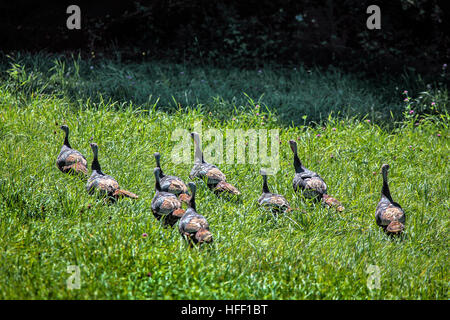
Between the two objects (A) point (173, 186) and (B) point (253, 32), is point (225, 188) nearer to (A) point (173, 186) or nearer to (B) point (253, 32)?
(A) point (173, 186)

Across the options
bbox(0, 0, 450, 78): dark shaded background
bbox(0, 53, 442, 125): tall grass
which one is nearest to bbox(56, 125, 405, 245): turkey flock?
bbox(0, 53, 442, 125): tall grass

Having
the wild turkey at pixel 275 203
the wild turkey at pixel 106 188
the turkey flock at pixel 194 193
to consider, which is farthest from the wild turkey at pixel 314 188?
the wild turkey at pixel 106 188

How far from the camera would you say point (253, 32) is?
9.05m

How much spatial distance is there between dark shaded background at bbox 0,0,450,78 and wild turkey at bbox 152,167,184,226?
5089 millimetres

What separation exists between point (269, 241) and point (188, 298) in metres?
0.94

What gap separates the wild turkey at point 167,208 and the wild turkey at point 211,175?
629mm

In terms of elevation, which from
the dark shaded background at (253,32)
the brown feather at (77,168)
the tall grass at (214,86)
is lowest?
the brown feather at (77,168)

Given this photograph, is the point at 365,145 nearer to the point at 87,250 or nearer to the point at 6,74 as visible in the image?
the point at 87,250

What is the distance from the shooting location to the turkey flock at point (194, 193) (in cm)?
347

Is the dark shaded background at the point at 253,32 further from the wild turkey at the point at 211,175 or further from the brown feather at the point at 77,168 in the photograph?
the brown feather at the point at 77,168

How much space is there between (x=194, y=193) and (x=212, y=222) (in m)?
0.42

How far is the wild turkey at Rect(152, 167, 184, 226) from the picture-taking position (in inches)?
142

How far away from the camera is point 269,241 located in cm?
364

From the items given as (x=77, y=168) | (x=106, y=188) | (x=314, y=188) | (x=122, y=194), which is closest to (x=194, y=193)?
(x=122, y=194)
